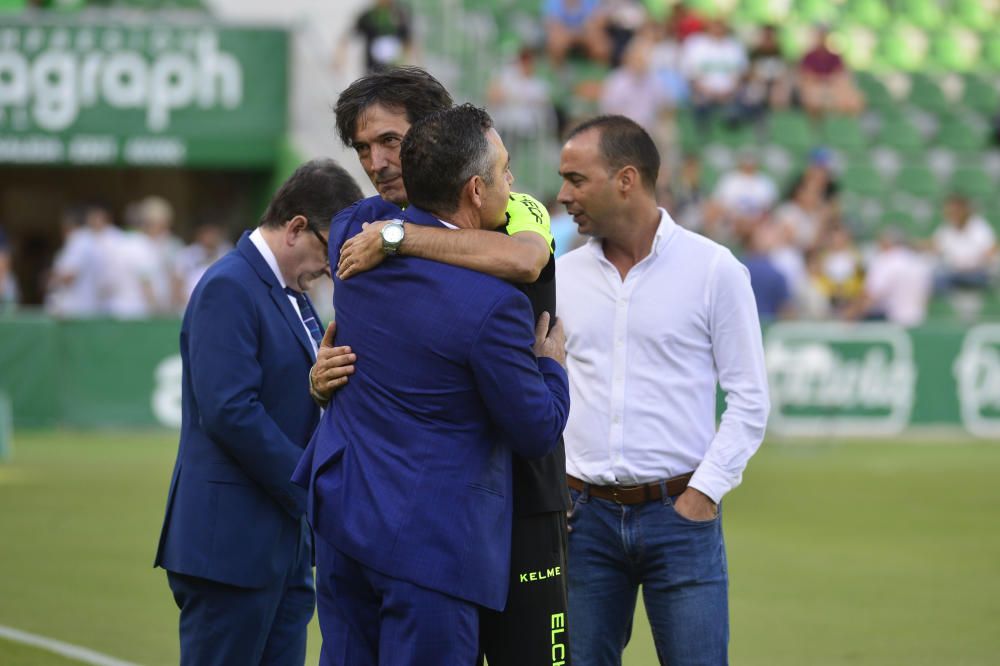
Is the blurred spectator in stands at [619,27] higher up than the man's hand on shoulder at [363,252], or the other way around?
the blurred spectator in stands at [619,27]

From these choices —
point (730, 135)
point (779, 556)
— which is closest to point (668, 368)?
point (779, 556)

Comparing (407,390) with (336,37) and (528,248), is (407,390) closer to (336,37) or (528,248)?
(528,248)

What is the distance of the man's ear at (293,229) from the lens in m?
4.68

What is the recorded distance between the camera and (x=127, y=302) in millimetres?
17172

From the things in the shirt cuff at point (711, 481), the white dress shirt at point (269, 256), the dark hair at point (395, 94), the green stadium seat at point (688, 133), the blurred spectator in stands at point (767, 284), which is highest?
the green stadium seat at point (688, 133)

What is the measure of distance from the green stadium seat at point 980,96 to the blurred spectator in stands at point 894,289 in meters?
8.59

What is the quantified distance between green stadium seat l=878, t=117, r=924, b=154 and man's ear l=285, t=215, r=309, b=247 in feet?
71.6

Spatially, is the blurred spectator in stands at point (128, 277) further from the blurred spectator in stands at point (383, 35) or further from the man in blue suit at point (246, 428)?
the man in blue suit at point (246, 428)

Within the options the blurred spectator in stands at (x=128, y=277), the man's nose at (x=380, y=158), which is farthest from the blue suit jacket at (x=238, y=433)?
the blurred spectator in stands at (x=128, y=277)

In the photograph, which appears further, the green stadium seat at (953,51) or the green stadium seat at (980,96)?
the green stadium seat at (953,51)

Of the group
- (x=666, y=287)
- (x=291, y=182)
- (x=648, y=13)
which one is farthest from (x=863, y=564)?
(x=648, y=13)

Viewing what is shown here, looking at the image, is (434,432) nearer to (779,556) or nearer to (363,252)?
(363,252)

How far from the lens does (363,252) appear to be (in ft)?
12.5

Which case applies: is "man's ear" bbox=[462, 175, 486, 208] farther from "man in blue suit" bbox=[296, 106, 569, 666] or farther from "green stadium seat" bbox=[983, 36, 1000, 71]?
"green stadium seat" bbox=[983, 36, 1000, 71]
